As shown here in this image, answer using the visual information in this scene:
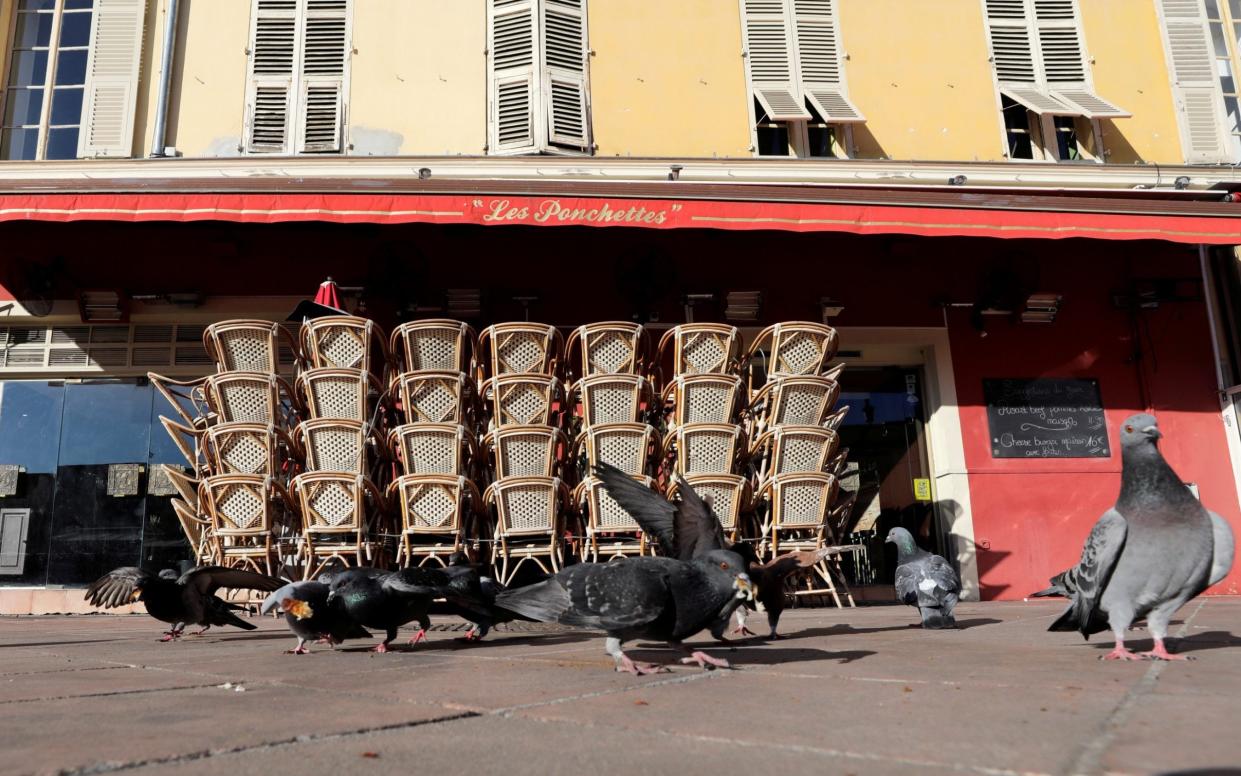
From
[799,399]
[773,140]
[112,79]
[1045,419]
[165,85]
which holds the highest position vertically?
[112,79]

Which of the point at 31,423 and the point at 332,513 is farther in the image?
the point at 31,423

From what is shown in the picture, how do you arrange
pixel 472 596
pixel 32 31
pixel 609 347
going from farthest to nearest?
1. pixel 32 31
2. pixel 609 347
3. pixel 472 596

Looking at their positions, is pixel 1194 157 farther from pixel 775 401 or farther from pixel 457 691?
pixel 457 691

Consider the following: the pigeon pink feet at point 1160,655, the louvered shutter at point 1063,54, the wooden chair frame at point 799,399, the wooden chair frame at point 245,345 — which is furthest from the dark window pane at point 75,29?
the pigeon pink feet at point 1160,655

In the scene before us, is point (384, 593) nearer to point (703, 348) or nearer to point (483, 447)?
point (483, 447)

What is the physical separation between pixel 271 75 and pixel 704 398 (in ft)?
20.0

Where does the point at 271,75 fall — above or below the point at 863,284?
above

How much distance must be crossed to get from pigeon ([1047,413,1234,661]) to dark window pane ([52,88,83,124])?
370 inches

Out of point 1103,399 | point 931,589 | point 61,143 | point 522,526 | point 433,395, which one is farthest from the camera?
point 61,143

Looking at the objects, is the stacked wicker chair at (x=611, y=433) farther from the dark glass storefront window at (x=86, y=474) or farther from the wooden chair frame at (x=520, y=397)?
the dark glass storefront window at (x=86, y=474)

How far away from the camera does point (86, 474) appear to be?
7406mm

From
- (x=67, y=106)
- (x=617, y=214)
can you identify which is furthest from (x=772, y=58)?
(x=67, y=106)

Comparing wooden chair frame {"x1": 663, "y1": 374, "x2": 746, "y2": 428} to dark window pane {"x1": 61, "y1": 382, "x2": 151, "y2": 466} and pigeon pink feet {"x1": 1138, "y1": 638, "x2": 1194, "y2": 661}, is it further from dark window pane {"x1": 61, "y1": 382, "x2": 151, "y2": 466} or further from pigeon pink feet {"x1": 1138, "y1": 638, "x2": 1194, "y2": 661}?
dark window pane {"x1": 61, "y1": 382, "x2": 151, "y2": 466}

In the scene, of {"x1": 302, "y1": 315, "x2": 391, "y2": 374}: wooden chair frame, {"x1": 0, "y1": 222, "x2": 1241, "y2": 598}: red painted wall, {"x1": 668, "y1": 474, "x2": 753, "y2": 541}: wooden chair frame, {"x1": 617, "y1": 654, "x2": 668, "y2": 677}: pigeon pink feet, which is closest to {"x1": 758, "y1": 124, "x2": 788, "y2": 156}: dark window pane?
{"x1": 0, "y1": 222, "x2": 1241, "y2": 598}: red painted wall
